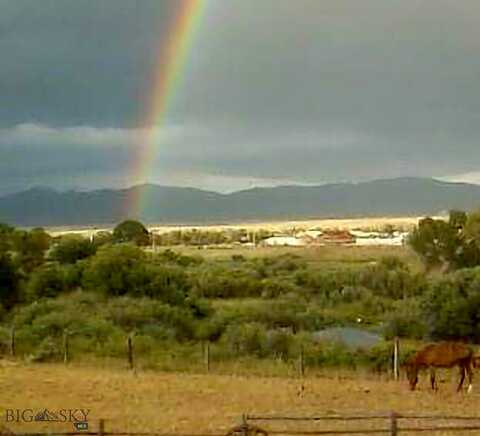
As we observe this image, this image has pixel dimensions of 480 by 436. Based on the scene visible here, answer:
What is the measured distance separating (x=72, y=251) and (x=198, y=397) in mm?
46129

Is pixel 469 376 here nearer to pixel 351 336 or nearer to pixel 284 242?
pixel 351 336

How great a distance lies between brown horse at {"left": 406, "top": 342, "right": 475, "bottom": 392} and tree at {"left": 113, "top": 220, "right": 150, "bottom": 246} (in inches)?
3217

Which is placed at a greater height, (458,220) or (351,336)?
(458,220)

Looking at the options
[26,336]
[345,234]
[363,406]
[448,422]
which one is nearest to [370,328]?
[26,336]

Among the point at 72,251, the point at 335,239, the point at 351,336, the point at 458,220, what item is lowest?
the point at 351,336

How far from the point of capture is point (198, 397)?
2673 cm

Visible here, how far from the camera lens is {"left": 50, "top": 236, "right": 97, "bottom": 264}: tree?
70.8 m

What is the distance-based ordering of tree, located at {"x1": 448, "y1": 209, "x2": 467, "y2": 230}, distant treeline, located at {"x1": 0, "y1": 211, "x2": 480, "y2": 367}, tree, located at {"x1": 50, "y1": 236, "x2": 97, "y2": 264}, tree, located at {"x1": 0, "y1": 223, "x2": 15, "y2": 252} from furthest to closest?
tree, located at {"x1": 448, "y1": 209, "x2": 467, "y2": 230} < tree, located at {"x1": 50, "y1": 236, "x2": 97, "y2": 264} < tree, located at {"x1": 0, "y1": 223, "x2": 15, "y2": 252} < distant treeline, located at {"x1": 0, "y1": 211, "x2": 480, "y2": 367}

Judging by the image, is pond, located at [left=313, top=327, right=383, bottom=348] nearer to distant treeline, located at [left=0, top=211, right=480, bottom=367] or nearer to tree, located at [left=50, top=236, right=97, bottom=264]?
distant treeline, located at [left=0, top=211, right=480, bottom=367]

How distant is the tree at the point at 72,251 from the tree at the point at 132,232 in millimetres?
35554

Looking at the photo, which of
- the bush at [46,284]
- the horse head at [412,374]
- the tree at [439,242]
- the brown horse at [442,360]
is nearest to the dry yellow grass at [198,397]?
the horse head at [412,374]

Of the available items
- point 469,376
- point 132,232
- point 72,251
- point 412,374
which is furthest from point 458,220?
point 412,374

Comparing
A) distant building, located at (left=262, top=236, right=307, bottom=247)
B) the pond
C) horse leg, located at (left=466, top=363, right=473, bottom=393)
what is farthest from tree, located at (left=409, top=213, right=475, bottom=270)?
distant building, located at (left=262, top=236, right=307, bottom=247)

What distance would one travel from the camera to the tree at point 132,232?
369 ft
